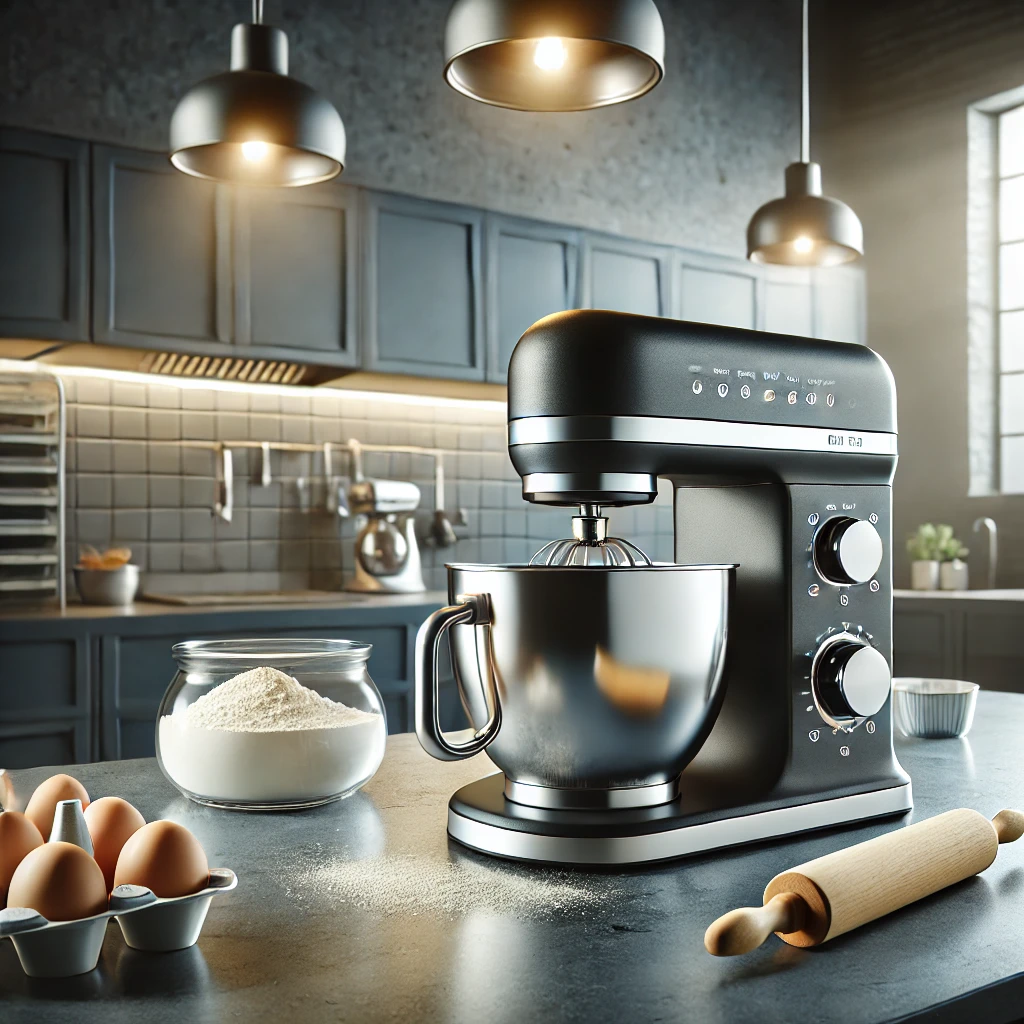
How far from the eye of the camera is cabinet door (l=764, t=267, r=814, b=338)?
438 cm

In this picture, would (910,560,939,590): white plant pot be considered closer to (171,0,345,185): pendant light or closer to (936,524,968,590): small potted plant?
(936,524,968,590): small potted plant

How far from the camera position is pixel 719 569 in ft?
2.52

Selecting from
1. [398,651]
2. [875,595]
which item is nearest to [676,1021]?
[875,595]

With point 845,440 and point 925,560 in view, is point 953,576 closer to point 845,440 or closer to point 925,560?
point 925,560

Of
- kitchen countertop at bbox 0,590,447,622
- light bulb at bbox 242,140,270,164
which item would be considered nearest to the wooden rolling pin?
light bulb at bbox 242,140,270,164

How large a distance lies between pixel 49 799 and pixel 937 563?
3.84 metres

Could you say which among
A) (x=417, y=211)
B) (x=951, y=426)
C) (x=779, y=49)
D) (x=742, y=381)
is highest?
(x=779, y=49)

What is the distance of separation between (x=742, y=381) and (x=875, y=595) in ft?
0.70

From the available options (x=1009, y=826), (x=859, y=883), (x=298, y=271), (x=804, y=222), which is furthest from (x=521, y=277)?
(x=859, y=883)

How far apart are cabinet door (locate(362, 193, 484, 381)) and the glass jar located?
98.2 inches

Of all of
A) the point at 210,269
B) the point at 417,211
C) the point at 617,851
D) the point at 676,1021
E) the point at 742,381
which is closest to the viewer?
the point at 676,1021

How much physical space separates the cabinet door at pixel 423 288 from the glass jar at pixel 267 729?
2.49 metres

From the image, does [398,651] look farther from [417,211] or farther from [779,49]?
[779,49]

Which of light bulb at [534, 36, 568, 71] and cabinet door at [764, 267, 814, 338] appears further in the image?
cabinet door at [764, 267, 814, 338]
